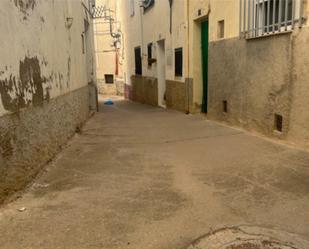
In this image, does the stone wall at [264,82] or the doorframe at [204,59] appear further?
the doorframe at [204,59]

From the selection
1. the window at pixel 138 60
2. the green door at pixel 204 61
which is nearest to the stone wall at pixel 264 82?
the green door at pixel 204 61

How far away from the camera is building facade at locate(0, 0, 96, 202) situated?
3.02m

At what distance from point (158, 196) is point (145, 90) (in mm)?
11540

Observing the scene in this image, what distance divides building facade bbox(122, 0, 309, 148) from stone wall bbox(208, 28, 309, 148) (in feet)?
0.04

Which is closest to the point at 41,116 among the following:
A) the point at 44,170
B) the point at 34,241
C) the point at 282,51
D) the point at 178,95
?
the point at 44,170

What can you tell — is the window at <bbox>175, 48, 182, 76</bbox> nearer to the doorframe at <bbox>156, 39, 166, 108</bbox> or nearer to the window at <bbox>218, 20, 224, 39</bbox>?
the doorframe at <bbox>156, 39, 166, 108</bbox>

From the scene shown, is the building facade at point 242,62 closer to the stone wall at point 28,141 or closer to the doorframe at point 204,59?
the doorframe at point 204,59

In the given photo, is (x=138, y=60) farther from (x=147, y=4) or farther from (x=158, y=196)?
(x=158, y=196)

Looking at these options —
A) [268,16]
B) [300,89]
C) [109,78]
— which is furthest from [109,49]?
[300,89]

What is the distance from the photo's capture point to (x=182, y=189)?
3.40m

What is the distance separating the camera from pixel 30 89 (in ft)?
12.0

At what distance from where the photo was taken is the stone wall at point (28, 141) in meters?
2.98

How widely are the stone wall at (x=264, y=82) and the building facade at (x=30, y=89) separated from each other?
3.01 meters

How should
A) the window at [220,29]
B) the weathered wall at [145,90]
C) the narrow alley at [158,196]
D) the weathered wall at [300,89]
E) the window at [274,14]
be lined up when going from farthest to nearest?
the weathered wall at [145,90] → the window at [220,29] → the window at [274,14] → the weathered wall at [300,89] → the narrow alley at [158,196]
